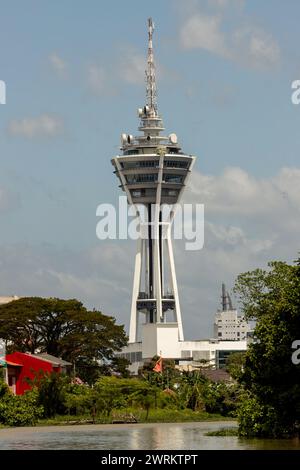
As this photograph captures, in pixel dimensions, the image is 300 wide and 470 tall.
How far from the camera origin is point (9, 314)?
13162 cm

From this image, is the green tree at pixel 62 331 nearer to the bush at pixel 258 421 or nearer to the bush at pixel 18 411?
the bush at pixel 18 411

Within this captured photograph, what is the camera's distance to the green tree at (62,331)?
130 metres

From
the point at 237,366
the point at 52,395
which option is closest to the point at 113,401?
the point at 52,395

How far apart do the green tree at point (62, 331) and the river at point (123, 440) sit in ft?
147

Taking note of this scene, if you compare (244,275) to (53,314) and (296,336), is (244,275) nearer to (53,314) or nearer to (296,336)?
(296,336)

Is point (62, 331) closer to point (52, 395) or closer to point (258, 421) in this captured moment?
point (52, 395)

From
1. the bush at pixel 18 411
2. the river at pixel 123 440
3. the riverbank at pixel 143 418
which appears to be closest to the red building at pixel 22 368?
the riverbank at pixel 143 418

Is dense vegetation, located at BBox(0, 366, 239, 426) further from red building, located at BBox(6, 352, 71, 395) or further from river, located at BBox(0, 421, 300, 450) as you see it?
red building, located at BBox(6, 352, 71, 395)

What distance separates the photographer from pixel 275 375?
196ft

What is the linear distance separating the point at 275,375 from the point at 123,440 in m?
10.1

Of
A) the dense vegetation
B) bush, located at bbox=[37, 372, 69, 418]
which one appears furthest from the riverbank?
bush, located at bbox=[37, 372, 69, 418]
